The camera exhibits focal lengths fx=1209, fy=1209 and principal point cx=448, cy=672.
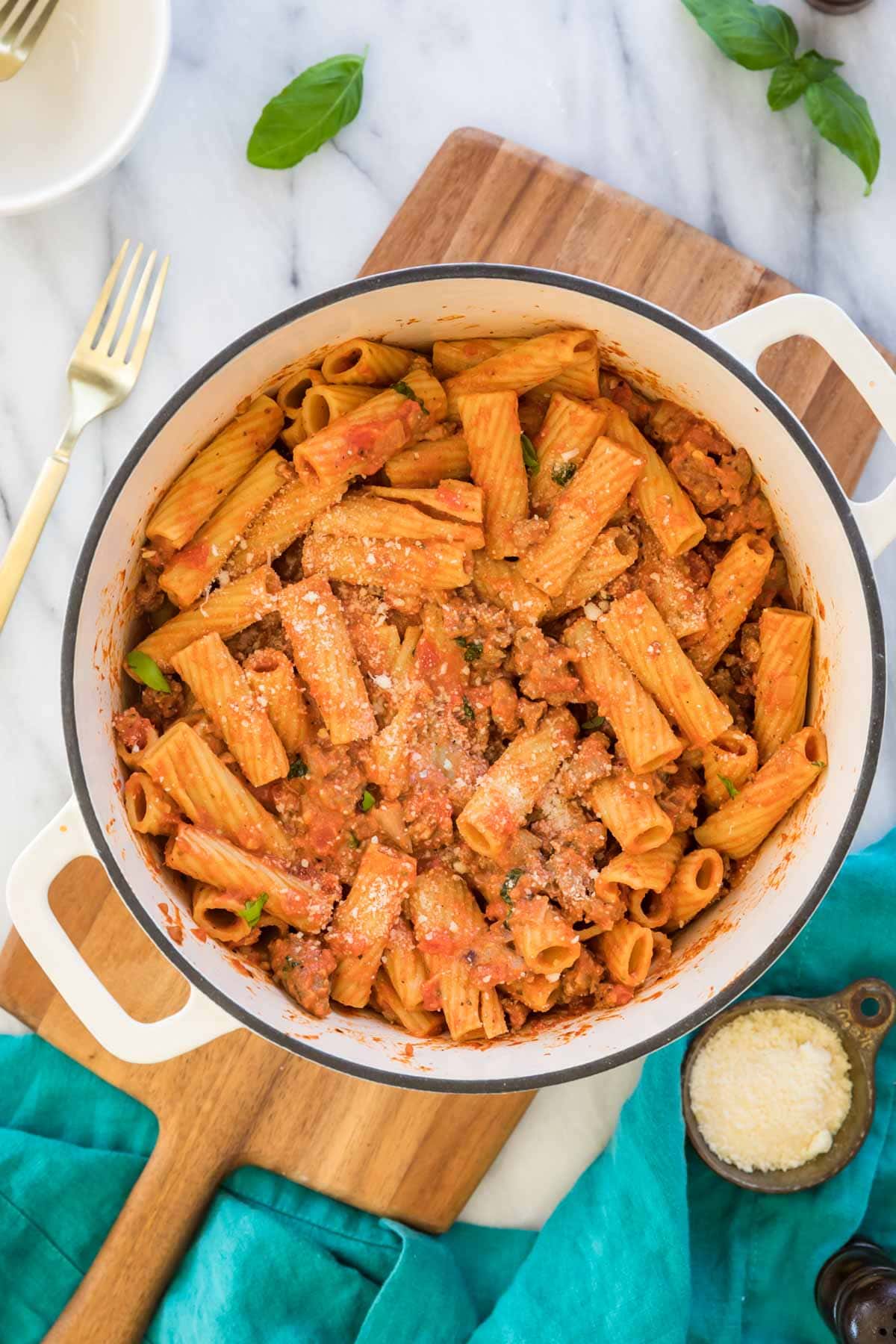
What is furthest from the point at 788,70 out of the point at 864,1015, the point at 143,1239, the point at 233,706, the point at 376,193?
the point at 143,1239

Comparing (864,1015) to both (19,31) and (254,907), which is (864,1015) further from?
(19,31)

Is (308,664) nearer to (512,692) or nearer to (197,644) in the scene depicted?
(197,644)

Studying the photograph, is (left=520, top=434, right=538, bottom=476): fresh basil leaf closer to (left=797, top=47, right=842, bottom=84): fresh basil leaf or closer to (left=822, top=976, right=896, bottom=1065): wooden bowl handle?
(left=797, top=47, right=842, bottom=84): fresh basil leaf

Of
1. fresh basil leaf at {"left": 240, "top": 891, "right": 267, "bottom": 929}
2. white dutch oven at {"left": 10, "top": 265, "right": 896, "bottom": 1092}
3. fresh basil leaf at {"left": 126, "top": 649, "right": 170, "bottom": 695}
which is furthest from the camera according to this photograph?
fresh basil leaf at {"left": 126, "top": 649, "right": 170, "bottom": 695}

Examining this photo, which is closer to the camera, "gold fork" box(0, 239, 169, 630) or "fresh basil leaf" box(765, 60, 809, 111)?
"gold fork" box(0, 239, 169, 630)

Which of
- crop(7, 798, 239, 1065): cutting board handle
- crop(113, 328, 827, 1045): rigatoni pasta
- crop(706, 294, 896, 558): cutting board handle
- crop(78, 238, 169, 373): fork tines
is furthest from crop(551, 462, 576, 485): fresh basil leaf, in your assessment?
crop(7, 798, 239, 1065): cutting board handle

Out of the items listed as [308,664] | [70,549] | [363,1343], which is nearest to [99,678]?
[308,664]

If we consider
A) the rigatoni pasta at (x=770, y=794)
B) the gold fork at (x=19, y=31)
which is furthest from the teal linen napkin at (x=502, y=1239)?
the gold fork at (x=19, y=31)

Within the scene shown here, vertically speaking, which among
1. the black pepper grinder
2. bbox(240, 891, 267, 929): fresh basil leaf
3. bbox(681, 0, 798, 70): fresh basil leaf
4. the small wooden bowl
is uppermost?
bbox(681, 0, 798, 70): fresh basil leaf
